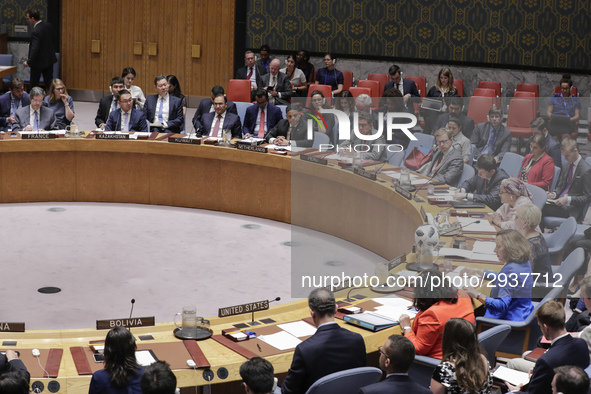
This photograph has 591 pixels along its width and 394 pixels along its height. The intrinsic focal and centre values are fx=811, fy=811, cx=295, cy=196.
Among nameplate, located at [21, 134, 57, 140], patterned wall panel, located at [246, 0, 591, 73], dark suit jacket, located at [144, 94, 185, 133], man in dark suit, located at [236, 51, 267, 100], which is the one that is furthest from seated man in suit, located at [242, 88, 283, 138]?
patterned wall panel, located at [246, 0, 591, 73]

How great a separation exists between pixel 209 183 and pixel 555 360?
5.98 metres

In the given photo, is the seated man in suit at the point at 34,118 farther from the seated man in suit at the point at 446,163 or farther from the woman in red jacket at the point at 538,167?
the woman in red jacket at the point at 538,167

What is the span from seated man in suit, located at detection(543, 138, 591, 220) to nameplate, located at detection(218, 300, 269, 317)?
11.6 ft

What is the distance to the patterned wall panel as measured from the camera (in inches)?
530

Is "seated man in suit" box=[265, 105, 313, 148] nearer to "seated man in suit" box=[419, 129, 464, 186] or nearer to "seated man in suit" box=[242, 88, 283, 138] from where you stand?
"seated man in suit" box=[242, 88, 283, 138]

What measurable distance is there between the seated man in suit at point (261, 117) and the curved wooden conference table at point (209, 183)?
2.55 ft

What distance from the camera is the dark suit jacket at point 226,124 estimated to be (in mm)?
9672

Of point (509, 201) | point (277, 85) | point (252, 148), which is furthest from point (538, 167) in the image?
point (277, 85)

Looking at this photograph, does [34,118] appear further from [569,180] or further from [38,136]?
[569,180]

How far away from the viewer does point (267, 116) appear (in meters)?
9.79

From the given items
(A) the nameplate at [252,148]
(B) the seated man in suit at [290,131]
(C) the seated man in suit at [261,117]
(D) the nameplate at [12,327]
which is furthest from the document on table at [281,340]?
(C) the seated man in suit at [261,117]

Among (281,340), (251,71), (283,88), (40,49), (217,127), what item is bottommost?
(281,340)

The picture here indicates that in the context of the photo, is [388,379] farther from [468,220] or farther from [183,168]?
[183,168]

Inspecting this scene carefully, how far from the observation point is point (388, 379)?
3594mm
